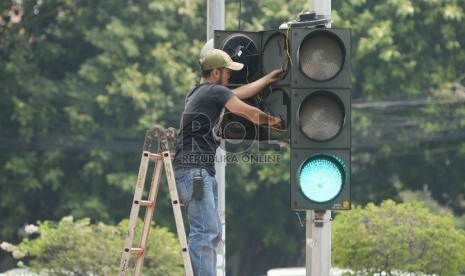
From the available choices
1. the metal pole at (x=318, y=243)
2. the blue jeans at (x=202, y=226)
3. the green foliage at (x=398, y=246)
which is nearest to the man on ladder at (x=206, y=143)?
the blue jeans at (x=202, y=226)

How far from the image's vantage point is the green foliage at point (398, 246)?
1667cm

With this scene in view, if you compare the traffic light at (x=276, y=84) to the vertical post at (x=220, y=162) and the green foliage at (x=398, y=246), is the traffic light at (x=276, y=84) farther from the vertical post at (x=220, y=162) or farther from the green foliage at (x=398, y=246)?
the green foliage at (x=398, y=246)

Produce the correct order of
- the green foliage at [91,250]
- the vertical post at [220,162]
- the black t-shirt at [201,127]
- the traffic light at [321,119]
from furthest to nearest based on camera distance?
the green foliage at [91,250] → the vertical post at [220,162] → the black t-shirt at [201,127] → the traffic light at [321,119]

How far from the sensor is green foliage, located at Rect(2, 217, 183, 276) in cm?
1661

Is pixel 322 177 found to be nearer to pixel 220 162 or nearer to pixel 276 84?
pixel 276 84

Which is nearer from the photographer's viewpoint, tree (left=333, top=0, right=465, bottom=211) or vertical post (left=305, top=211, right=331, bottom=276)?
vertical post (left=305, top=211, right=331, bottom=276)

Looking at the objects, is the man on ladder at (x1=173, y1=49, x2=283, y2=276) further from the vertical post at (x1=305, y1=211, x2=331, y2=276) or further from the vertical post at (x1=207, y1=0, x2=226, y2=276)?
the vertical post at (x1=207, y1=0, x2=226, y2=276)

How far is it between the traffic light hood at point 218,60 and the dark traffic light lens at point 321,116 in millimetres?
753

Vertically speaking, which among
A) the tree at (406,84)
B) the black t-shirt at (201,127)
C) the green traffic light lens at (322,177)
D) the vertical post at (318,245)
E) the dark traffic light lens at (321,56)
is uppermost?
the tree at (406,84)

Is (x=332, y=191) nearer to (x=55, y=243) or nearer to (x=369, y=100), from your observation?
(x=55, y=243)

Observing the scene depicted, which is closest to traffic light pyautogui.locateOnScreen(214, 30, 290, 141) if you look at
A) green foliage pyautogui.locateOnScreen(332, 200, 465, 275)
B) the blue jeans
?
the blue jeans

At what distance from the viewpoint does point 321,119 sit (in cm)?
934

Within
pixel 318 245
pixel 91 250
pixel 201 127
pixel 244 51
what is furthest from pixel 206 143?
pixel 91 250

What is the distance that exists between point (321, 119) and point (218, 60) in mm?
994
